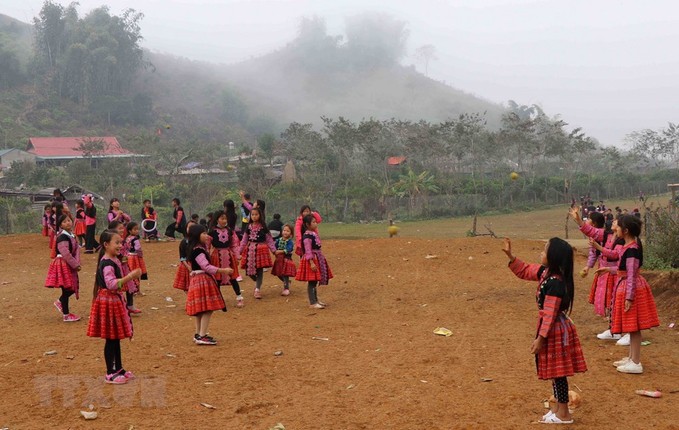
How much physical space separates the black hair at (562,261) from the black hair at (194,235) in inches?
168

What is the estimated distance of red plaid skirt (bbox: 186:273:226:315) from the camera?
810 centimetres

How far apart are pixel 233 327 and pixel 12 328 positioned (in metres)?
3.13

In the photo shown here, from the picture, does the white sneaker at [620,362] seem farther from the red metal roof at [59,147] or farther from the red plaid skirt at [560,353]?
the red metal roof at [59,147]

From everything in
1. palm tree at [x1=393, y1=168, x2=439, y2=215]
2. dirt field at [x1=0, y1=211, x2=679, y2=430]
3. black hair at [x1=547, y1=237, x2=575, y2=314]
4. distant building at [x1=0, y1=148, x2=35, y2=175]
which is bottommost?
dirt field at [x1=0, y1=211, x2=679, y2=430]

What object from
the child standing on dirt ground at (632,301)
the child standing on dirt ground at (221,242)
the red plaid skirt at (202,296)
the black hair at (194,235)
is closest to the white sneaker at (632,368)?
the child standing on dirt ground at (632,301)

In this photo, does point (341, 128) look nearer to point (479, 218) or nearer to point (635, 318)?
point (479, 218)

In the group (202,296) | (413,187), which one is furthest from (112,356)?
(413,187)

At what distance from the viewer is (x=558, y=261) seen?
5.20 metres

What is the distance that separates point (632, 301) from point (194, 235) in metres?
4.89

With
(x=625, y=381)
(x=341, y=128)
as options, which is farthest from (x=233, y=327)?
(x=341, y=128)

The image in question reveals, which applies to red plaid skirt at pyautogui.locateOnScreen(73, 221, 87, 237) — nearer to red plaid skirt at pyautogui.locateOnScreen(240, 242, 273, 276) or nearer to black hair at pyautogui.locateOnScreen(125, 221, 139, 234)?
black hair at pyautogui.locateOnScreen(125, 221, 139, 234)

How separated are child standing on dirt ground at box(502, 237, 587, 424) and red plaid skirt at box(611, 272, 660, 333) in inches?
65.5

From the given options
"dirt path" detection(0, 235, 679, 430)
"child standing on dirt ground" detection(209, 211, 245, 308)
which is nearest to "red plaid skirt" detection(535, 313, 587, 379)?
"dirt path" detection(0, 235, 679, 430)

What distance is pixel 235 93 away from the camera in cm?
12319
